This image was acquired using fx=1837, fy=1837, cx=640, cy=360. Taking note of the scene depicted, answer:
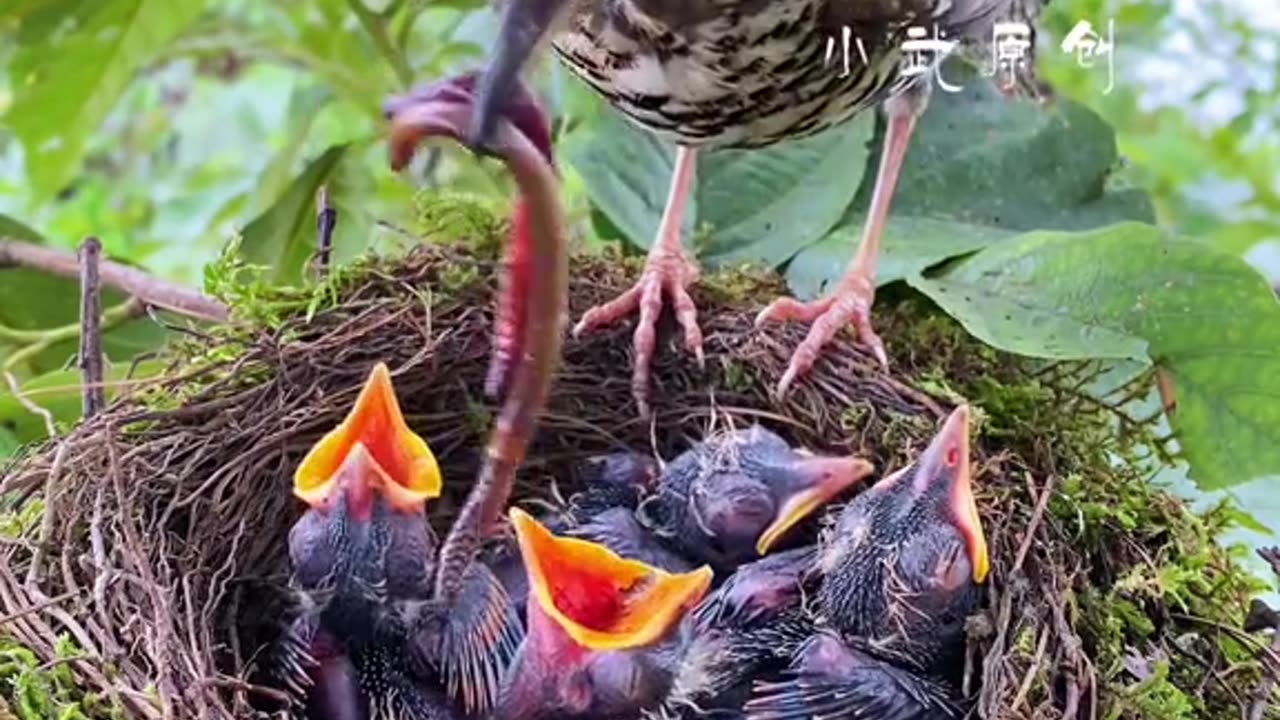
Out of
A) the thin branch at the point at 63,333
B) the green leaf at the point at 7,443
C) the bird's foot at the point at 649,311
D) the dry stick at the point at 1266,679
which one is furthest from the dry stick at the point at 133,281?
the dry stick at the point at 1266,679

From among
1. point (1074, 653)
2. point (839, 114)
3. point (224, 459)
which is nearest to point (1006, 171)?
point (839, 114)

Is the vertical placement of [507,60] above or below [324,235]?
above

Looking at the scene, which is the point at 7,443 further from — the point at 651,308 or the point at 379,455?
the point at 651,308

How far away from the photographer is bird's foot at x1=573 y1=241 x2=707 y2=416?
1473 millimetres

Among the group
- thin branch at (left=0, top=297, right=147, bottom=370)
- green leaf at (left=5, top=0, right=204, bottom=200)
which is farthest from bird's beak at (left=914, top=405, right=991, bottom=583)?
green leaf at (left=5, top=0, right=204, bottom=200)

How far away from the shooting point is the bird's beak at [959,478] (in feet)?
3.97

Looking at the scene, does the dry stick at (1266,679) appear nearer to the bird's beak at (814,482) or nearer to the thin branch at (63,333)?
the bird's beak at (814,482)

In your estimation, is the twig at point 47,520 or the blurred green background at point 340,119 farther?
the blurred green background at point 340,119

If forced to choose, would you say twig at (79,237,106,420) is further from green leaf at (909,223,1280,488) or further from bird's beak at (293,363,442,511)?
green leaf at (909,223,1280,488)

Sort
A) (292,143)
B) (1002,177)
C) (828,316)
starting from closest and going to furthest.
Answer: (828,316) → (1002,177) → (292,143)

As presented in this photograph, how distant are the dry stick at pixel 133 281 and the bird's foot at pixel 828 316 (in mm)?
436

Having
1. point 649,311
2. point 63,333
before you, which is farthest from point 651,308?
point 63,333

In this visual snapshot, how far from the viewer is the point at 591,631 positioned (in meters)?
1.27

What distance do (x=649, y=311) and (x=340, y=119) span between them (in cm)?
65
